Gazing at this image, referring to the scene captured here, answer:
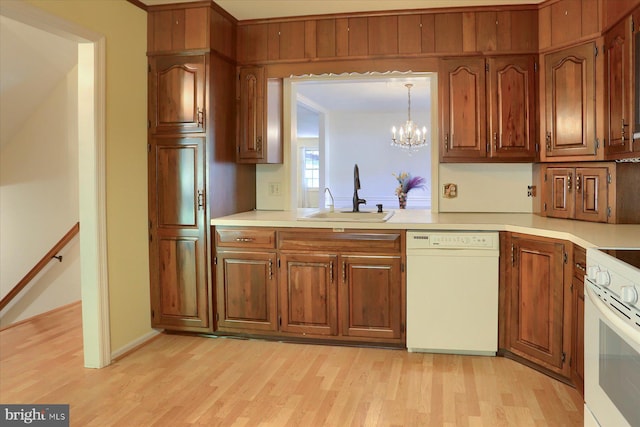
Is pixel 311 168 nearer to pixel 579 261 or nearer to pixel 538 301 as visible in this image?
pixel 538 301

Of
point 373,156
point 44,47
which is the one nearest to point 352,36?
point 44,47

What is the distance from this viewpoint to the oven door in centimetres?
152

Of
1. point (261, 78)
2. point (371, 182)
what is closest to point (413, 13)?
point (261, 78)

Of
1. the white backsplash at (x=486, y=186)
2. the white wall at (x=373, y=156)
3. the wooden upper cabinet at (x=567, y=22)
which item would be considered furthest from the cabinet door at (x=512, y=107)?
the white wall at (x=373, y=156)

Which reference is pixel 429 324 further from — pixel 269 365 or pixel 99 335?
pixel 99 335

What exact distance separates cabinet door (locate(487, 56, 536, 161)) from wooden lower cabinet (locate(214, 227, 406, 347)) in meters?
1.02

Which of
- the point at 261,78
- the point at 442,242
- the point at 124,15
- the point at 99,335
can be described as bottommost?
the point at 99,335

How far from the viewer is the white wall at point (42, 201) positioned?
4809mm

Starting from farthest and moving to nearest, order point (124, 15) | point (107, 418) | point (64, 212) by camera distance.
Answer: point (64, 212) < point (124, 15) < point (107, 418)

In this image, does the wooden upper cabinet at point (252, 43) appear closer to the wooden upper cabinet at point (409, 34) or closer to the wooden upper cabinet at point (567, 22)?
the wooden upper cabinet at point (409, 34)

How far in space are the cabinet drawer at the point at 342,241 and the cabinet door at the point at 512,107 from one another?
998mm

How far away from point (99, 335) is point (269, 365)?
1.05 m

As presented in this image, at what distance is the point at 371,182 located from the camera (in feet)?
29.9

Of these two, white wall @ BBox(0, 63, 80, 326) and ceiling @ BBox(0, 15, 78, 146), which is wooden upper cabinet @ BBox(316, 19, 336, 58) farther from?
white wall @ BBox(0, 63, 80, 326)
